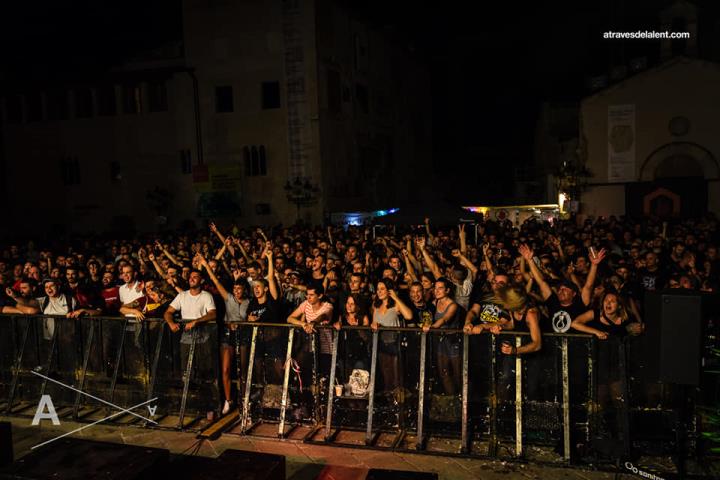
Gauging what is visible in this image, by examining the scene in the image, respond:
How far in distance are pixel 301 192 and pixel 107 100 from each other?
12659 mm

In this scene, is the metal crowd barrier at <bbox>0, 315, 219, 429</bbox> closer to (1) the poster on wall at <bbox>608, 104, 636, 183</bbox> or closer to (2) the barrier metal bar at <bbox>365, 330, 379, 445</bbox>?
(2) the barrier metal bar at <bbox>365, 330, 379, 445</bbox>

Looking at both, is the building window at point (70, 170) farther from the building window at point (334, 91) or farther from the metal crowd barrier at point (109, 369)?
the metal crowd barrier at point (109, 369)

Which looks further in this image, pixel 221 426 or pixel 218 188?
pixel 218 188

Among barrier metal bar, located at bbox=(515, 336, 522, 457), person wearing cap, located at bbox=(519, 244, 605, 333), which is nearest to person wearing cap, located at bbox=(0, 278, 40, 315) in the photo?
barrier metal bar, located at bbox=(515, 336, 522, 457)

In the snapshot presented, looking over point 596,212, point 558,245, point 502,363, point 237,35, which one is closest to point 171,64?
point 237,35

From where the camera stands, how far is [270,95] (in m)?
29.6

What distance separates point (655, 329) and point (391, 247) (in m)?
8.25

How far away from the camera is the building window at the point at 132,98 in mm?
31219

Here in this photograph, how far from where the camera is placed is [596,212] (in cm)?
2722

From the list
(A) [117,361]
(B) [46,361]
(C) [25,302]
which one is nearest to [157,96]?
(C) [25,302]

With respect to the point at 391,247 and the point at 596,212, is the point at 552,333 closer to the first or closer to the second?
the point at 391,247

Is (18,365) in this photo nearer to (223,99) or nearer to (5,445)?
(5,445)

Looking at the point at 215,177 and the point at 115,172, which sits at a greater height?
the point at 115,172

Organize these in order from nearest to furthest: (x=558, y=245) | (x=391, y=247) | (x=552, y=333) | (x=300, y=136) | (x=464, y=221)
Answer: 1. (x=552, y=333)
2. (x=558, y=245)
3. (x=391, y=247)
4. (x=464, y=221)
5. (x=300, y=136)
